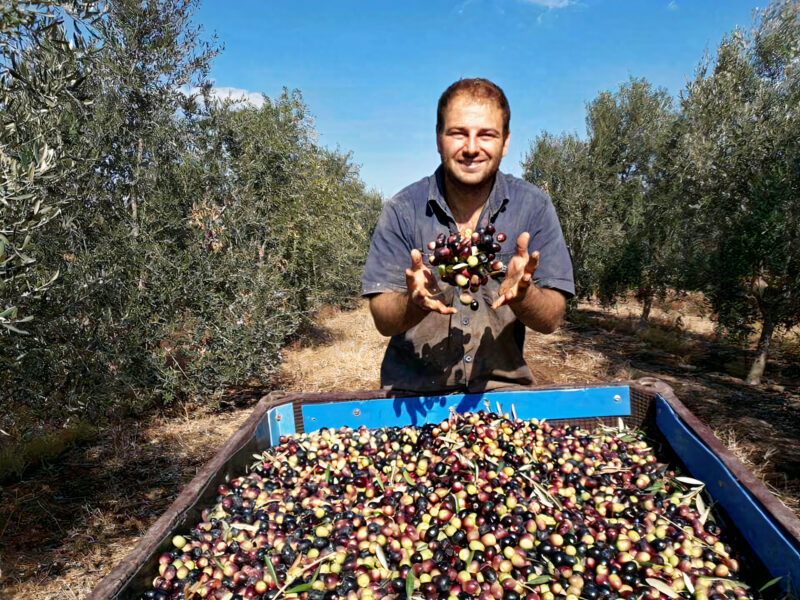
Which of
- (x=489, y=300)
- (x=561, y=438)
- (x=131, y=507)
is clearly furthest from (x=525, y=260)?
(x=131, y=507)

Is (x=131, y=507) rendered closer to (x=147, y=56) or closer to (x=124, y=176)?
(x=124, y=176)

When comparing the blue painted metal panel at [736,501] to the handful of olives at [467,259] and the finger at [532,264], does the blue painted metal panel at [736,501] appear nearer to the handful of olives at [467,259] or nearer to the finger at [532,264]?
the finger at [532,264]

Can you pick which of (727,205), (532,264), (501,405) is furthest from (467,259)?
(727,205)

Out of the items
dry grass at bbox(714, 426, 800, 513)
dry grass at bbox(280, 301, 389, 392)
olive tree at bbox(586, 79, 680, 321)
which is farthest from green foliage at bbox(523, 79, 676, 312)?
dry grass at bbox(280, 301, 389, 392)

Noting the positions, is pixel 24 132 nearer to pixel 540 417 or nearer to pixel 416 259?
pixel 416 259

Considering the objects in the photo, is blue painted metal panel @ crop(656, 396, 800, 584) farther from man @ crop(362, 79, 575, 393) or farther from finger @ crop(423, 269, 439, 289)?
finger @ crop(423, 269, 439, 289)

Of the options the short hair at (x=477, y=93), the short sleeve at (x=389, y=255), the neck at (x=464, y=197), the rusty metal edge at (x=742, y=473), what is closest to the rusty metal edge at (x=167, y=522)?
the short sleeve at (x=389, y=255)

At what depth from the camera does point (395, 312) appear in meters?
2.81

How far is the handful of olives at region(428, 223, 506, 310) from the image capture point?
2.53m

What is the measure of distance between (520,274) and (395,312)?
2.69 ft

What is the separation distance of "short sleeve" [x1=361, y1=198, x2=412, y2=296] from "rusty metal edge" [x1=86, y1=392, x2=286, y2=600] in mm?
1168

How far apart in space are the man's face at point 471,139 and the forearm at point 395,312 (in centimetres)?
97

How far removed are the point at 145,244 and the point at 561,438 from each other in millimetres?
7573

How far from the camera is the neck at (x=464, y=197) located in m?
3.26
